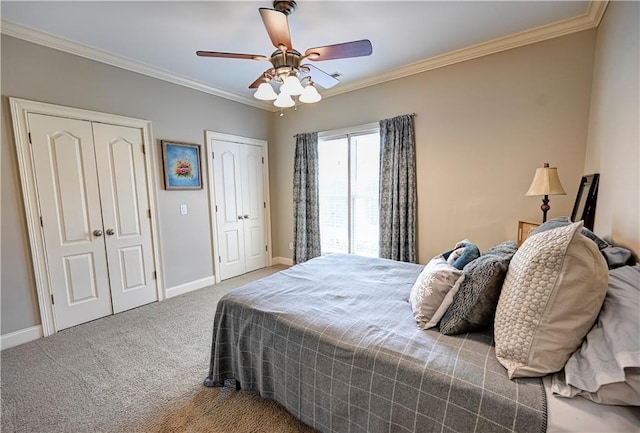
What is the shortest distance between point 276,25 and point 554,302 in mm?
2047

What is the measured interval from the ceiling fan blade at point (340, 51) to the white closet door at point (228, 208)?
2361 mm

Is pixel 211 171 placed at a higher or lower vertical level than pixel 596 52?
lower

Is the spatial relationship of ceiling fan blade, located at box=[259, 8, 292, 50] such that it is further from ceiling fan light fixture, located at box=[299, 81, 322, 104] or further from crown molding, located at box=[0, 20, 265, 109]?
crown molding, located at box=[0, 20, 265, 109]

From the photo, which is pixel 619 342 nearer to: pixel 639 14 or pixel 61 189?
pixel 639 14

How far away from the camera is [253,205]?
Answer: 4414 millimetres

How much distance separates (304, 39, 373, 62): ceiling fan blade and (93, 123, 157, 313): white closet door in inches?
92.3

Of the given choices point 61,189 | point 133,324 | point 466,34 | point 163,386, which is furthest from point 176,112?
point 466,34

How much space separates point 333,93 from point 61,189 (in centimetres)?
332

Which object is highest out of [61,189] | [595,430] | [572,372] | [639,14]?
[639,14]

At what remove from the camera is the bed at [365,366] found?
3.10ft

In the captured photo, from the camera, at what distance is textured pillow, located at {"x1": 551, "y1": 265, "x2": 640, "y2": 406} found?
0.80 meters

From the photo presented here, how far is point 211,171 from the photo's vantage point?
377 cm

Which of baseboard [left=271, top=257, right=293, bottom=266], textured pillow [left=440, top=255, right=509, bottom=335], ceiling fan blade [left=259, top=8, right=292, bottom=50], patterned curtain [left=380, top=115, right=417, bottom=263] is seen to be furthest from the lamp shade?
baseboard [left=271, top=257, right=293, bottom=266]

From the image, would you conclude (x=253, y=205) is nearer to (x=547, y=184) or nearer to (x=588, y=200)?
(x=547, y=184)
